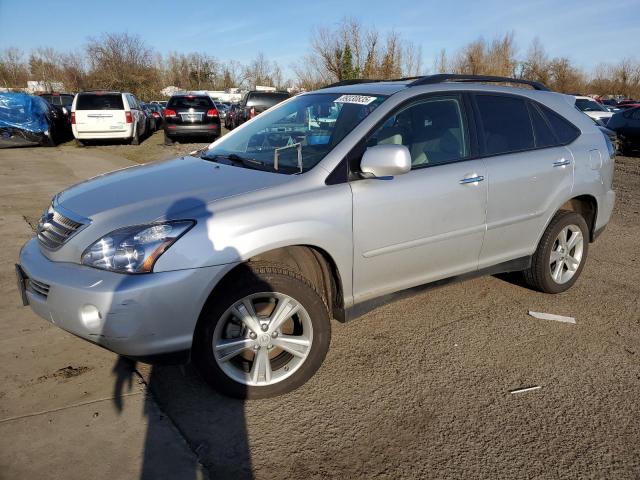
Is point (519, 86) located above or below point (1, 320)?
above

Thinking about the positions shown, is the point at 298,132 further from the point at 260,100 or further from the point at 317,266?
the point at 260,100

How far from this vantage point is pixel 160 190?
3.02 meters

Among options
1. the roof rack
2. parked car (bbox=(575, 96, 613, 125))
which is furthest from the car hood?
parked car (bbox=(575, 96, 613, 125))

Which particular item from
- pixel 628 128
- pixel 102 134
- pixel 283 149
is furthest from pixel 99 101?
pixel 628 128

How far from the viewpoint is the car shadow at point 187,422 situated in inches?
94.0

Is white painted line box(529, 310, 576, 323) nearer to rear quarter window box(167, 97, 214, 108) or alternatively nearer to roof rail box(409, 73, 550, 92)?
roof rail box(409, 73, 550, 92)

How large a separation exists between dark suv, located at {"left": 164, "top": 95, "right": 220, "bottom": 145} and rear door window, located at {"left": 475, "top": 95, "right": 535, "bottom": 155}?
13.8 meters

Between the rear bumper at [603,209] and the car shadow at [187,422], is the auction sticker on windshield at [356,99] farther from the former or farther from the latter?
the rear bumper at [603,209]

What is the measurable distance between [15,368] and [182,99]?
48.4 feet

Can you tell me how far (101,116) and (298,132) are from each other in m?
14.3

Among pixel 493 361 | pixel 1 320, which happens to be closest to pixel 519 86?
pixel 493 361

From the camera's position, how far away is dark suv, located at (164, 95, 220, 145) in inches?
648

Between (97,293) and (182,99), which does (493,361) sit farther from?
(182,99)

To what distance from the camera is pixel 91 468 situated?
238 cm
